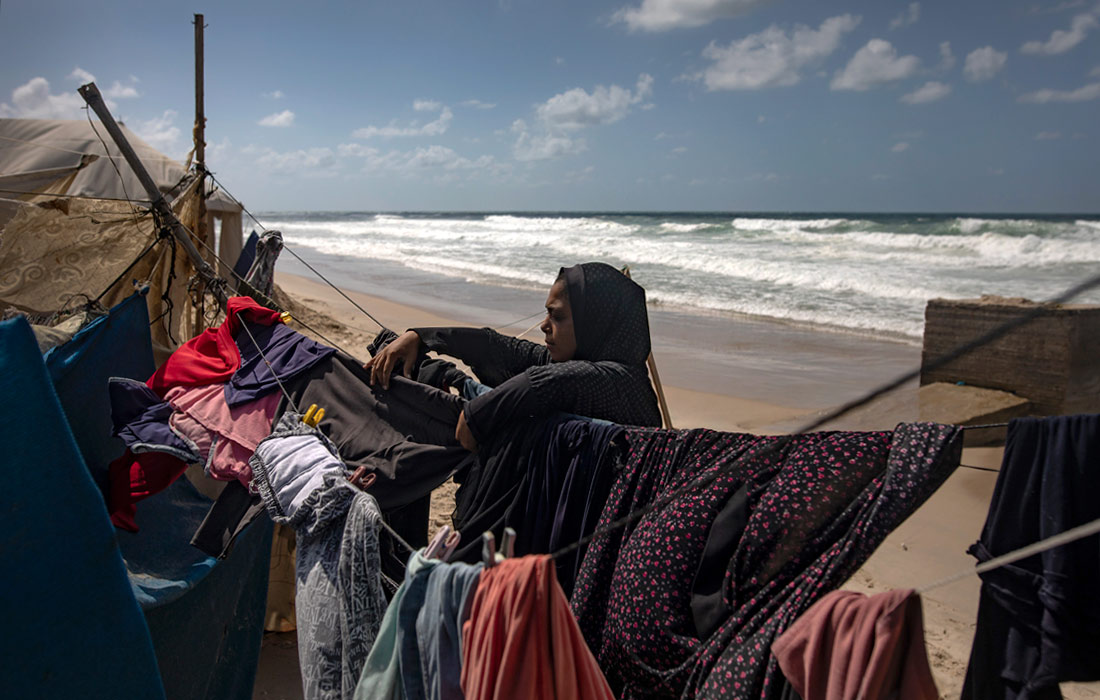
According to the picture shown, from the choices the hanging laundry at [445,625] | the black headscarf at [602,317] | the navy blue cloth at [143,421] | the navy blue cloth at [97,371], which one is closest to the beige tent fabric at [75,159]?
the navy blue cloth at [97,371]

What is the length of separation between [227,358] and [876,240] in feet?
74.6

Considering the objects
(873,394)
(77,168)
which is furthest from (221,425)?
(77,168)

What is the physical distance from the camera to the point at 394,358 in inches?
85.4

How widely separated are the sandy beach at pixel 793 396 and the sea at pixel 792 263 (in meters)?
1.39

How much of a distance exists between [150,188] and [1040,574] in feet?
10.6

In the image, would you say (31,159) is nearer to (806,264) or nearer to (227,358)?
(227,358)

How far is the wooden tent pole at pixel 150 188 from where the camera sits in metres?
2.79

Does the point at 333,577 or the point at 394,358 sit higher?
the point at 394,358

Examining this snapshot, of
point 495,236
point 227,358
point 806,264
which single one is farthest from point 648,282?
point 495,236

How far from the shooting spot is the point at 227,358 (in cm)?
234

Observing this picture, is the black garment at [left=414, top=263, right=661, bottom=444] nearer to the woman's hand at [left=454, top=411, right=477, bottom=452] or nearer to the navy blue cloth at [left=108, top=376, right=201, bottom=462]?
the woman's hand at [left=454, top=411, right=477, bottom=452]

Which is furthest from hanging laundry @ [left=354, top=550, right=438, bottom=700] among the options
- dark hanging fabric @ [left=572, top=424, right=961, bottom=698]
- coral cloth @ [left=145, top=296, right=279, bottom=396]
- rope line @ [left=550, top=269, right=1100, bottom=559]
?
coral cloth @ [left=145, top=296, right=279, bottom=396]

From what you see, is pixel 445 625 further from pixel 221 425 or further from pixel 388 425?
pixel 221 425

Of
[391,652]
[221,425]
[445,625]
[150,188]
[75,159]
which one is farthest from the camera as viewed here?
[75,159]
